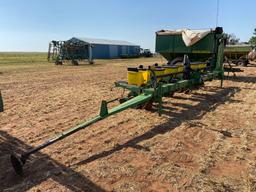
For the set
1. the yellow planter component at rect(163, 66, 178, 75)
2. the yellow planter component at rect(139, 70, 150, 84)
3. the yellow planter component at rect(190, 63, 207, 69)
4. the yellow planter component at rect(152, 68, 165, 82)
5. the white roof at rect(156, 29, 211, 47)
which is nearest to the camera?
the yellow planter component at rect(139, 70, 150, 84)

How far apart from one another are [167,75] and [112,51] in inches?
1494

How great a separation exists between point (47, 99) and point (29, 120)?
7.79 ft

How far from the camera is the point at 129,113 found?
6.49 meters

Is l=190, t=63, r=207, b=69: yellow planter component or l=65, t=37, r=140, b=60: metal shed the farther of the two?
l=65, t=37, r=140, b=60: metal shed

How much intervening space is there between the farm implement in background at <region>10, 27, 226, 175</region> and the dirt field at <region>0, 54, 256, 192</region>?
1.14ft

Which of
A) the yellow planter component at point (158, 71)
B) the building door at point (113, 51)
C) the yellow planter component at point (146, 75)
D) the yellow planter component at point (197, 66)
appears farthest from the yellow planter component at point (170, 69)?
the building door at point (113, 51)

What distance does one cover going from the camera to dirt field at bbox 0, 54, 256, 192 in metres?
3.39

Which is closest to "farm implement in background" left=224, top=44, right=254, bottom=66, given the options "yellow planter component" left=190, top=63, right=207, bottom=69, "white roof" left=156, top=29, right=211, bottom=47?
"white roof" left=156, top=29, right=211, bottom=47

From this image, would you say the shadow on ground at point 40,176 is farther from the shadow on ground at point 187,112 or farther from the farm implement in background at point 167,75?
the shadow on ground at point 187,112

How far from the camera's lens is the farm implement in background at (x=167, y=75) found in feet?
14.5

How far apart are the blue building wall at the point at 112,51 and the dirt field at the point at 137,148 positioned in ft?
110

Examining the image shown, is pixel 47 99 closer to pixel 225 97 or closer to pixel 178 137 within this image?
pixel 178 137

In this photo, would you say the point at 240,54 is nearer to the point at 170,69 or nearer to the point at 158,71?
the point at 170,69

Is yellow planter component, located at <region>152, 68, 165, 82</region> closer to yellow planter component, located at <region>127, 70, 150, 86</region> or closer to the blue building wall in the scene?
yellow planter component, located at <region>127, 70, 150, 86</region>
